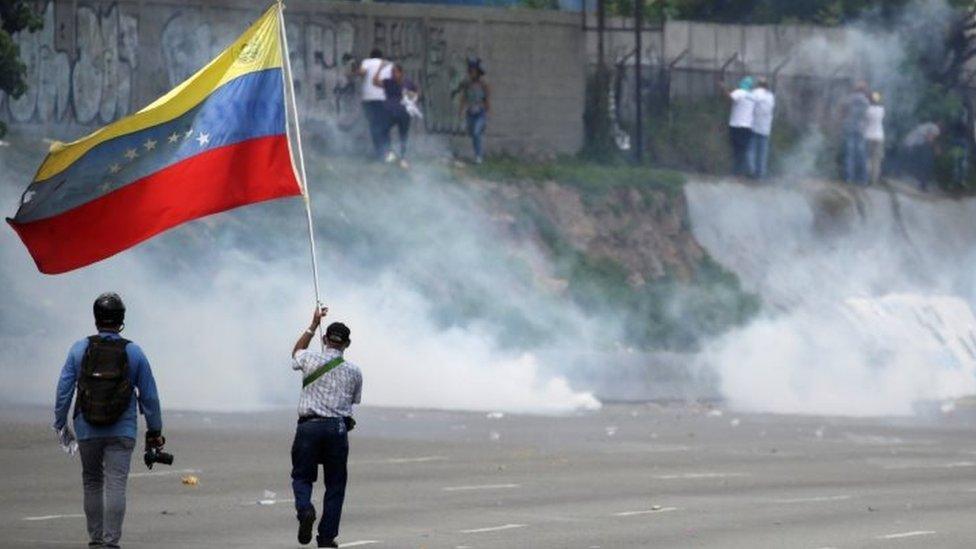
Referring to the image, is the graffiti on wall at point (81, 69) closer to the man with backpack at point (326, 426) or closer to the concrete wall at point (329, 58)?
the concrete wall at point (329, 58)

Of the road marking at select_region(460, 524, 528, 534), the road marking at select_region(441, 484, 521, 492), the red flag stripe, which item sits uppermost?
the red flag stripe

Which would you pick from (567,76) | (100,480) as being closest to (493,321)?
(567,76)

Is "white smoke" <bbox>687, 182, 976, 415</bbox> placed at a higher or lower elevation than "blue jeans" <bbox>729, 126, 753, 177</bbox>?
lower

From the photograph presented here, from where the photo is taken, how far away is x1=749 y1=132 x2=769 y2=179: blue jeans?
1601 inches

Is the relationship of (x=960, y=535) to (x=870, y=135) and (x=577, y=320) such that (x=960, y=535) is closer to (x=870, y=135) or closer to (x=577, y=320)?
(x=577, y=320)

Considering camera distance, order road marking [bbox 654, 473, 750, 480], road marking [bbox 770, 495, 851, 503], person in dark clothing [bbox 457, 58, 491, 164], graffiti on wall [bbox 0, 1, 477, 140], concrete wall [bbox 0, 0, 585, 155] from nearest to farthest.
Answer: road marking [bbox 770, 495, 851, 503] < road marking [bbox 654, 473, 750, 480] < graffiti on wall [bbox 0, 1, 477, 140] < concrete wall [bbox 0, 0, 585, 155] < person in dark clothing [bbox 457, 58, 491, 164]

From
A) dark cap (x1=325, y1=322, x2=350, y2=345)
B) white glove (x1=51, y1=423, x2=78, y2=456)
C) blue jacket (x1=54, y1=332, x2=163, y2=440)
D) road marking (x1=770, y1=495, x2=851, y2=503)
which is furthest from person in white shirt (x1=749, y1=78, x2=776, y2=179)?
white glove (x1=51, y1=423, x2=78, y2=456)

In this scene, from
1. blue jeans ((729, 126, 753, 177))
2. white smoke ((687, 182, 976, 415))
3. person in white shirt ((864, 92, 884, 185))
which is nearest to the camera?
white smoke ((687, 182, 976, 415))

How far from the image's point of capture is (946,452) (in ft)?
79.3

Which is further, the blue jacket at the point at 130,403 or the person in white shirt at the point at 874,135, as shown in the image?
the person in white shirt at the point at 874,135

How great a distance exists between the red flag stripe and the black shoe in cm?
234

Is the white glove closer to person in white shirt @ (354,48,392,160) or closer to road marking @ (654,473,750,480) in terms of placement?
road marking @ (654,473,750,480)

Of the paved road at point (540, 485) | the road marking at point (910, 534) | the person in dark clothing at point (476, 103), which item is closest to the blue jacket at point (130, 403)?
the paved road at point (540, 485)

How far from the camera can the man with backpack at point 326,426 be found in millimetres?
14211
